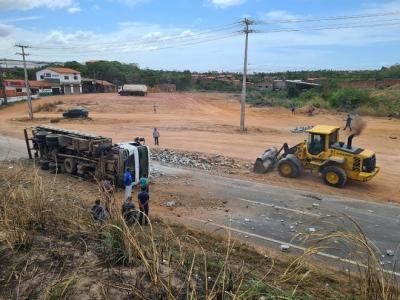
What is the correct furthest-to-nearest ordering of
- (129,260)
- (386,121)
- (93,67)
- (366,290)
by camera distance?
1. (93,67)
2. (386,121)
3. (129,260)
4. (366,290)

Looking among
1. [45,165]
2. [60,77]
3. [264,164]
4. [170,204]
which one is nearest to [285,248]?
[170,204]

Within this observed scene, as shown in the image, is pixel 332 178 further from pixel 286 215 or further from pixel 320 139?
pixel 286 215

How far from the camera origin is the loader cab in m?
16.2

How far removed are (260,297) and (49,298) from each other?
2.57 meters

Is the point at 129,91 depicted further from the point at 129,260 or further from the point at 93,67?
the point at 129,260

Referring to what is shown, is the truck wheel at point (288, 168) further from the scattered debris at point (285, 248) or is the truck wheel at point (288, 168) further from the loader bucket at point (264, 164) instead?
the scattered debris at point (285, 248)

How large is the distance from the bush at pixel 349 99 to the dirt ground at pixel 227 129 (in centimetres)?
399

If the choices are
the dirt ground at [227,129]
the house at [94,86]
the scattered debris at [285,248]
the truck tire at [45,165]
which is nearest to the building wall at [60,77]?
the house at [94,86]

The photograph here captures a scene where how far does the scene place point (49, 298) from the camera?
15.9 feet

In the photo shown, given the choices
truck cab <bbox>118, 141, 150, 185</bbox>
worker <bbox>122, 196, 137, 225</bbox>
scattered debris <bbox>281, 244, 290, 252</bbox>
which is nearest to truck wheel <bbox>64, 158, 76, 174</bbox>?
truck cab <bbox>118, 141, 150, 185</bbox>

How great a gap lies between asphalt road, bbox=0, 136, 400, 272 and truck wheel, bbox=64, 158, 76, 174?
4870 millimetres

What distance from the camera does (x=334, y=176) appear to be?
1595 cm

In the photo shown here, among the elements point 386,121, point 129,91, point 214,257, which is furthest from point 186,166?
point 129,91

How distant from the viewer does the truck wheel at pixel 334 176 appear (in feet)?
51.8
